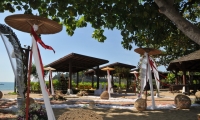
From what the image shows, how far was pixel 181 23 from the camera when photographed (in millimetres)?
4930

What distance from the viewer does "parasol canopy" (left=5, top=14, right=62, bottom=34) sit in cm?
419

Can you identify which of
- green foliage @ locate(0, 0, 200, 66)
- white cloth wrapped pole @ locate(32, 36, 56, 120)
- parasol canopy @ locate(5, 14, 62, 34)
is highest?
green foliage @ locate(0, 0, 200, 66)

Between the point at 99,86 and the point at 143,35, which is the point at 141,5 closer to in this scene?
the point at 143,35

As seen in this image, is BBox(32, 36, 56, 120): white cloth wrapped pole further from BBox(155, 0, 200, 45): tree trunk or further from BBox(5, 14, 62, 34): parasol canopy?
BBox(155, 0, 200, 45): tree trunk

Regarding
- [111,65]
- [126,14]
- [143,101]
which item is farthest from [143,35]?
[111,65]

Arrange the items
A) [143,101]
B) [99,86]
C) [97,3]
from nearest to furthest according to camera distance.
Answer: [97,3], [143,101], [99,86]

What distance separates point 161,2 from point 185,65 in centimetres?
1703

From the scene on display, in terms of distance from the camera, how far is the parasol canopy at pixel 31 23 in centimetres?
419

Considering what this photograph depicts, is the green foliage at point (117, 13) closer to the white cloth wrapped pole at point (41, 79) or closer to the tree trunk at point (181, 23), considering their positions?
the tree trunk at point (181, 23)

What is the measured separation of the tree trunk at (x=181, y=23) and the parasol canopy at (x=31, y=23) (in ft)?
7.80

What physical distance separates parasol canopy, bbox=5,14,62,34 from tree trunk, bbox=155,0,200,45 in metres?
2.38

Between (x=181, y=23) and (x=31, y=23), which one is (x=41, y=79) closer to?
(x=31, y=23)

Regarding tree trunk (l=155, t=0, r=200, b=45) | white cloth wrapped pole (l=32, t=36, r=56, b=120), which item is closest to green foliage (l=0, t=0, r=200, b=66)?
tree trunk (l=155, t=0, r=200, b=45)

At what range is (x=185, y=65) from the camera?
2077 centimetres
